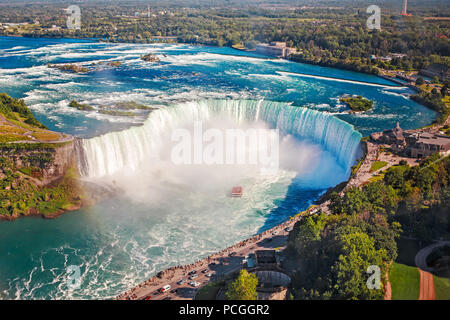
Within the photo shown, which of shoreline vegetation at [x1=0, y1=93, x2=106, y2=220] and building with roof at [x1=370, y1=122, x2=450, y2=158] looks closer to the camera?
shoreline vegetation at [x1=0, y1=93, x2=106, y2=220]

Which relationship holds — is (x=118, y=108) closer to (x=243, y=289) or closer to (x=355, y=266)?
(x=243, y=289)

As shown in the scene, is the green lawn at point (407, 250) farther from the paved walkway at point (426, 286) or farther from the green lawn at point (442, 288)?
the green lawn at point (442, 288)

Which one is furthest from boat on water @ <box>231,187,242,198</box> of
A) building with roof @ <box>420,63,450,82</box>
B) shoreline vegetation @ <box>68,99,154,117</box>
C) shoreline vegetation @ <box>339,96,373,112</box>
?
building with roof @ <box>420,63,450,82</box>

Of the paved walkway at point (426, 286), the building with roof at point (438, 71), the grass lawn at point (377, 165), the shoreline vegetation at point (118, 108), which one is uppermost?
the building with roof at point (438, 71)

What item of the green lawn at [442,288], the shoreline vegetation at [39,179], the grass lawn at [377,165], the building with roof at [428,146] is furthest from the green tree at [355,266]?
the shoreline vegetation at [39,179]

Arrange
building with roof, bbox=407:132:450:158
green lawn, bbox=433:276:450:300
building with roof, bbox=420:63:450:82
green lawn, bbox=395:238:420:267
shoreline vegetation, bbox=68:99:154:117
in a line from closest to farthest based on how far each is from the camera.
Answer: green lawn, bbox=433:276:450:300
green lawn, bbox=395:238:420:267
building with roof, bbox=407:132:450:158
shoreline vegetation, bbox=68:99:154:117
building with roof, bbox=420:63:450:82

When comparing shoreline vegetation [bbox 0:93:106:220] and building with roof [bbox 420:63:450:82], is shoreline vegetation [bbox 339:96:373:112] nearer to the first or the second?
building with roof [bbox 420:63:450:82]

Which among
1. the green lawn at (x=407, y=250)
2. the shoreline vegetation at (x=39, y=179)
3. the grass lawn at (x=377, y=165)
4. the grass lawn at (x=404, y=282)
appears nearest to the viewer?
the grass lawn at (x=404, y=282)
